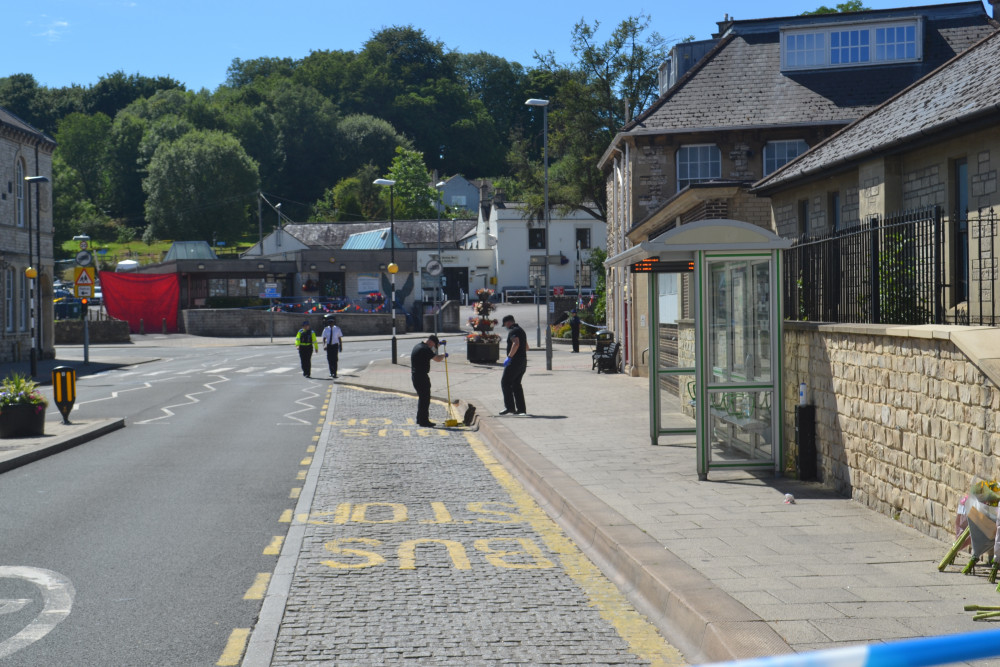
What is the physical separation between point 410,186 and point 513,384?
8700cm

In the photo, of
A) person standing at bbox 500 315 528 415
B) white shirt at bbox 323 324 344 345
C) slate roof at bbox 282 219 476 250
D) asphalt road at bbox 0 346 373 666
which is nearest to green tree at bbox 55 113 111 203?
slate roof at bbox 282 219 476 250

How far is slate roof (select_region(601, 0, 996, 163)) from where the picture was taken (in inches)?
1116

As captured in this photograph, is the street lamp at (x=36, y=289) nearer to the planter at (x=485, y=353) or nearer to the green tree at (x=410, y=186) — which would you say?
the planter at (x=485, y=353)

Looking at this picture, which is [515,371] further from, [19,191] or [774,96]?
[19,191]

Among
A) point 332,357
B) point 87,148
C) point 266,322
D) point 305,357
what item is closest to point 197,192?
point 87,148

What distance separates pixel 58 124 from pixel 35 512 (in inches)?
4702

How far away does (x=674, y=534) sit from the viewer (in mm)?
8055

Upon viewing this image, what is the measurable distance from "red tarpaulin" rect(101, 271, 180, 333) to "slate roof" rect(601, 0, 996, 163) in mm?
39549

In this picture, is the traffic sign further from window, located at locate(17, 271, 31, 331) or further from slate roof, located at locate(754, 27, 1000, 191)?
slate roof, located at locate(754, 27, 1000, 191)

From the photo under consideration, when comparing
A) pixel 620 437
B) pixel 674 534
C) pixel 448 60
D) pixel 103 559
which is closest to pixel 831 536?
pixel 674 534

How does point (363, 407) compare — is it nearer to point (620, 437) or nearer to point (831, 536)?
point (620, 437)

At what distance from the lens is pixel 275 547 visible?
844 centimetres

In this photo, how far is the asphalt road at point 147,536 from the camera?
232 inches

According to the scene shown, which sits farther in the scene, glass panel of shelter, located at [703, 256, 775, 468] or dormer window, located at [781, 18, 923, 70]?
dormer window, located at [781, 18, 923, 70]
